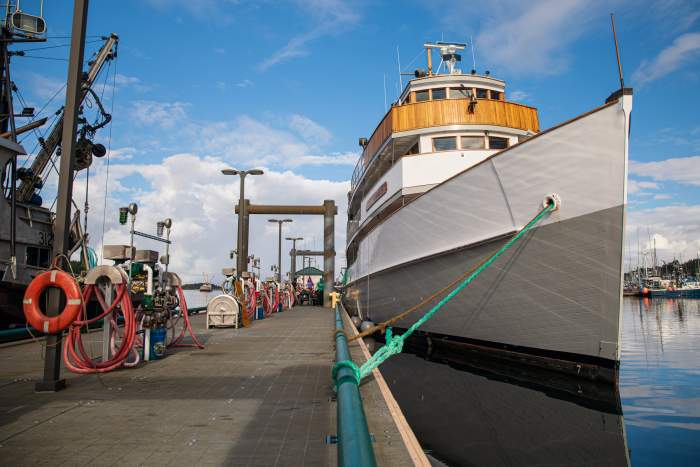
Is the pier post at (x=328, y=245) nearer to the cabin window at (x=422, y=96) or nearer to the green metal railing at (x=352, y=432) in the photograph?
the cabin window at (x=422, y=96)

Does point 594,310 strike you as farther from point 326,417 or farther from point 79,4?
point 79,4

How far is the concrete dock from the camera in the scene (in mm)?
3053

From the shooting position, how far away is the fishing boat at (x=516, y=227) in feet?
21.3

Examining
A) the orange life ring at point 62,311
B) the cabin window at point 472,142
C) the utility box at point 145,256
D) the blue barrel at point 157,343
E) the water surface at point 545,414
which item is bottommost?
the water surface at point 545,414

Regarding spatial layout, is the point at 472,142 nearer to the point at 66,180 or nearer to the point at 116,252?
the point at 116,252

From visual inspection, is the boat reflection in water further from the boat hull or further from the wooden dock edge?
the wooden dock edge

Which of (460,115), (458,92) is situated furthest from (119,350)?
(458,92)

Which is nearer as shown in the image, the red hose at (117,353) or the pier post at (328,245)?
the red hose at (117,353)

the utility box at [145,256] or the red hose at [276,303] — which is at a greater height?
the utility box at [145,256]

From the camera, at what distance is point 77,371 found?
602cm

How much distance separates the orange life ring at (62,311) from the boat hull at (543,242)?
250 inches

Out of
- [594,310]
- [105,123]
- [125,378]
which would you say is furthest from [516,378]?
[105,123]

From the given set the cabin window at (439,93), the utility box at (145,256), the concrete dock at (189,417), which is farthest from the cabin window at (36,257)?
the cabin window at (439,93)

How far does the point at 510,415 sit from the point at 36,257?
17787mm
